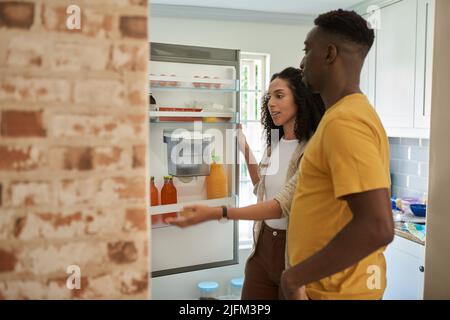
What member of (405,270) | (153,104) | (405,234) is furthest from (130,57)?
(405,270)

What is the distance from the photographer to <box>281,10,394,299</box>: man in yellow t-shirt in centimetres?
77

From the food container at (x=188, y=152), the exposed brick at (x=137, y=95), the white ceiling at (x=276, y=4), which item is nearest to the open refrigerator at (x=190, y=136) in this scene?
the food container at (x=188, y=152)

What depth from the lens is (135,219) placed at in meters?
0.70

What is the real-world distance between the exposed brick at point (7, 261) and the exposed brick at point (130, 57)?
0.37m

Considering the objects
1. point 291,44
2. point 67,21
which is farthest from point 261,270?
point 291,44

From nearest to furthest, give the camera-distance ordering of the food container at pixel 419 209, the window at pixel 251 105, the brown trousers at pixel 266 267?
1. the brown trousers at pixel 266 267
2. the food container at pixel 419 209
3. the window at pixel 251 105

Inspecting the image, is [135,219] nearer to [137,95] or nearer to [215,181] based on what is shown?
[137,95]

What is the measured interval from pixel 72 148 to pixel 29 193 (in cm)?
10

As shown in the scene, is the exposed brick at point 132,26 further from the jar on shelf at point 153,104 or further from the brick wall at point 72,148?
the jar on shelf at point 153,104

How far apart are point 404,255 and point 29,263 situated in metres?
2.00

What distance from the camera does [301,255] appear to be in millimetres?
957

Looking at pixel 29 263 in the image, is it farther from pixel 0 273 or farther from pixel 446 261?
pixel 446 261

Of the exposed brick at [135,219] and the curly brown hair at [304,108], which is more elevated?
the curly brown hair at [304,108]

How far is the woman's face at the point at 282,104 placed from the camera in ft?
5.12
